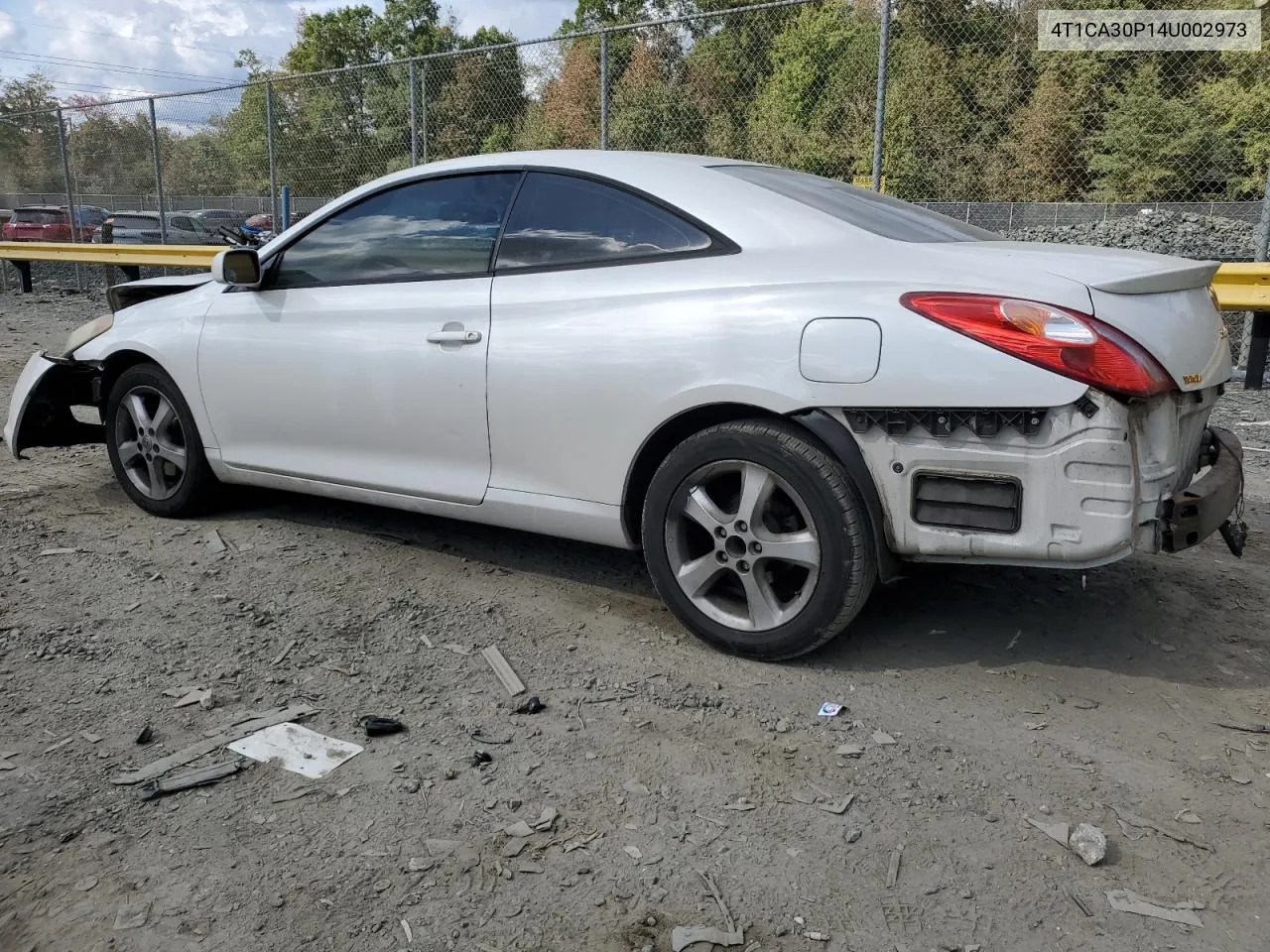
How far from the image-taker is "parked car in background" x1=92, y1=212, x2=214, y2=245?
50.2 feet

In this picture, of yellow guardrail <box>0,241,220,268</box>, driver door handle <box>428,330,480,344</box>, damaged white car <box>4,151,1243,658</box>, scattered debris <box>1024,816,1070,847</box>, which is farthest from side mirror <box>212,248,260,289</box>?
yellow guardrail <box>0,241,220,268</box>

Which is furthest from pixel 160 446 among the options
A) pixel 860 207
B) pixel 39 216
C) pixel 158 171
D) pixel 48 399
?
pixel 39 216

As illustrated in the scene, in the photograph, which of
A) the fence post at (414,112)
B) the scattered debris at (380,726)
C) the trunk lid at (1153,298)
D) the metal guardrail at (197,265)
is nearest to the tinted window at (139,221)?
the metal guardrail at (197,265)

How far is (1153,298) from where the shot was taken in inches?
119

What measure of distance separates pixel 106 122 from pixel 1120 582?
17400 millimetres

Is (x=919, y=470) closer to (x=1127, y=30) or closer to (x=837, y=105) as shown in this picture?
(x=837, y=105)

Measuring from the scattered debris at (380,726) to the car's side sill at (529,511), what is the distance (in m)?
0.98

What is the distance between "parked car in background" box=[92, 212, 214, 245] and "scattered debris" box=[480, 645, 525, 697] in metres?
12.6

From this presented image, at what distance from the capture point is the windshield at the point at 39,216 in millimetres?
18609

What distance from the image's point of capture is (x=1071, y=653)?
3.48 meters

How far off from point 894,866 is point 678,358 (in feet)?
5.35

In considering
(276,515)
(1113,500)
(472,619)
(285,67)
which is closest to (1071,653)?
(1113,500)

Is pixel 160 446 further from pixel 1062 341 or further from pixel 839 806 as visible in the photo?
pixel 1062 341

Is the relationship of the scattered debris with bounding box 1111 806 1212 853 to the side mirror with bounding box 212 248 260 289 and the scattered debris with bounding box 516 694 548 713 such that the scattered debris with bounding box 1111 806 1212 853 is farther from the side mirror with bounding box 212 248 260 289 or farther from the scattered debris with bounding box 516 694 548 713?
the side mirror with bounding box 212 248 260 289
